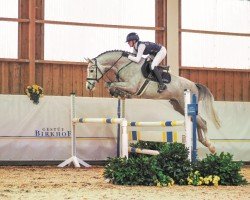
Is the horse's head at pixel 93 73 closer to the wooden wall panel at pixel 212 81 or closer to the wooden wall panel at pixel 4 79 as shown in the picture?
the wooden wall panel at pixel 4 79

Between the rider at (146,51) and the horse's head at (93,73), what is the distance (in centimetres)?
41

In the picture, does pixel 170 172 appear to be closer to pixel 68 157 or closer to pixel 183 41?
pixel 68 157

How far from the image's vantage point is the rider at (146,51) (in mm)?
7719

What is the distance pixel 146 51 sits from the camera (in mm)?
7910

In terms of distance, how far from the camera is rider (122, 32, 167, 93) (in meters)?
7.72

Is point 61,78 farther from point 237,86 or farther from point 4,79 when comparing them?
point 237,86

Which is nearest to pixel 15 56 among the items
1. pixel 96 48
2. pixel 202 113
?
pixel 96 48

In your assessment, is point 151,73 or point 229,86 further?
point 229,86

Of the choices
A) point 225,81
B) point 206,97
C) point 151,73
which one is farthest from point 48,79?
point 225,81

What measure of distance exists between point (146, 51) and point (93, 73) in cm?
82

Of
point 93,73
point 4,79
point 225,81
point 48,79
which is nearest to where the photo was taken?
point 93,73

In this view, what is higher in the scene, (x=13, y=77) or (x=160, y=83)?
(x=13, y=77)

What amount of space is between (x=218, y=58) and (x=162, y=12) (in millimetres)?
1482

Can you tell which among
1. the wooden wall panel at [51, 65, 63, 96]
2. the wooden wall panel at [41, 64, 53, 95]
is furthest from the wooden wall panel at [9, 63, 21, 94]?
the wooden wall panel at [51, 65, 63, 96]
